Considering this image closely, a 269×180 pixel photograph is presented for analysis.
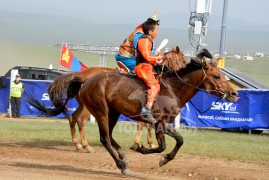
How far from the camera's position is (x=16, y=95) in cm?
2245

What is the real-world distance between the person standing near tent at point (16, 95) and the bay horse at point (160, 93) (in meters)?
11.5

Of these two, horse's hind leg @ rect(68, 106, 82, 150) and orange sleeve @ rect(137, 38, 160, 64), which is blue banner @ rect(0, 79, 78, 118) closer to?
horse's hind leg @ rect(68, 106, 82, 150)

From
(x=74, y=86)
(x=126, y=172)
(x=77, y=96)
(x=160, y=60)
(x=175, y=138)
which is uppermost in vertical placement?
(x=160, y=60)

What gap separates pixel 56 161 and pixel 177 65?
3093 millimetres

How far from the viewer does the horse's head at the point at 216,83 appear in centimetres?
1113

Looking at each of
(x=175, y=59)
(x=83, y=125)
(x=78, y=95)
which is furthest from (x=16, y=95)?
(x=175, y=59)

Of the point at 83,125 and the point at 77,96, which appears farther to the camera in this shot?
the point at 83,125

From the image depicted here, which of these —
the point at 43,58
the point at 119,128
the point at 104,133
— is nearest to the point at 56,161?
the point at 104,133

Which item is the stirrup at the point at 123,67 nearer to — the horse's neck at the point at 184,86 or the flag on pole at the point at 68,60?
the horse's neck at the point at 184,86

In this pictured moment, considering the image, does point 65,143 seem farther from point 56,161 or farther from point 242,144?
point 242,144

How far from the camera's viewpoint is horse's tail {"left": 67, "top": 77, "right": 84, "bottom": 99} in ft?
40.5

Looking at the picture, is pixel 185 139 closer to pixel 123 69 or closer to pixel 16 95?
pixel 123 69

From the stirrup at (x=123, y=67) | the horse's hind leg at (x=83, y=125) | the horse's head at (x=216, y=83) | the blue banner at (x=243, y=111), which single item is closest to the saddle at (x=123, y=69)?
the stirrup at (x=123, y=67)

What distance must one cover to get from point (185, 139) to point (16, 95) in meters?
7.94
